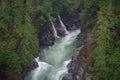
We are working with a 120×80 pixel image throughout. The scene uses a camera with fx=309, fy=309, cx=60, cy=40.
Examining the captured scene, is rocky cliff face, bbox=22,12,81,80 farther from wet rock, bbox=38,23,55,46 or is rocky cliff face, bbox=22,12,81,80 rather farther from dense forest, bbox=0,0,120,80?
dense forest, bbox=0,0,120,80

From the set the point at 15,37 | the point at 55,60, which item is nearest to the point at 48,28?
the point at 55,60

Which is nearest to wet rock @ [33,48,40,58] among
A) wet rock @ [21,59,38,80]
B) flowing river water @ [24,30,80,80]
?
flowing river water @ [24,30,80,80]

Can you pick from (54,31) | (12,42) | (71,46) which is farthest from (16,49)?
(54,31)

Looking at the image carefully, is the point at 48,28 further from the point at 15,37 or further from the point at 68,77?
the point at 68,77

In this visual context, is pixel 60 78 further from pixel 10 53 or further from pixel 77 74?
pixel 10 53

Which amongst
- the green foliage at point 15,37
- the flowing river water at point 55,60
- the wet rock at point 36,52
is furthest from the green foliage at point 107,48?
the wet rock at point 36,52

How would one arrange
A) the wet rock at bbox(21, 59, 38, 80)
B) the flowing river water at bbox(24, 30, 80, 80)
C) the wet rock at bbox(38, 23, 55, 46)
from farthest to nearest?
the wet rock at bbox(38, 23, 55, 46) < the wet rock at bbox(21, 59, 38, 80) < the flowing river water at bbox(24, 30, 80, 80)

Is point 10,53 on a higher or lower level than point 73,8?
lower
